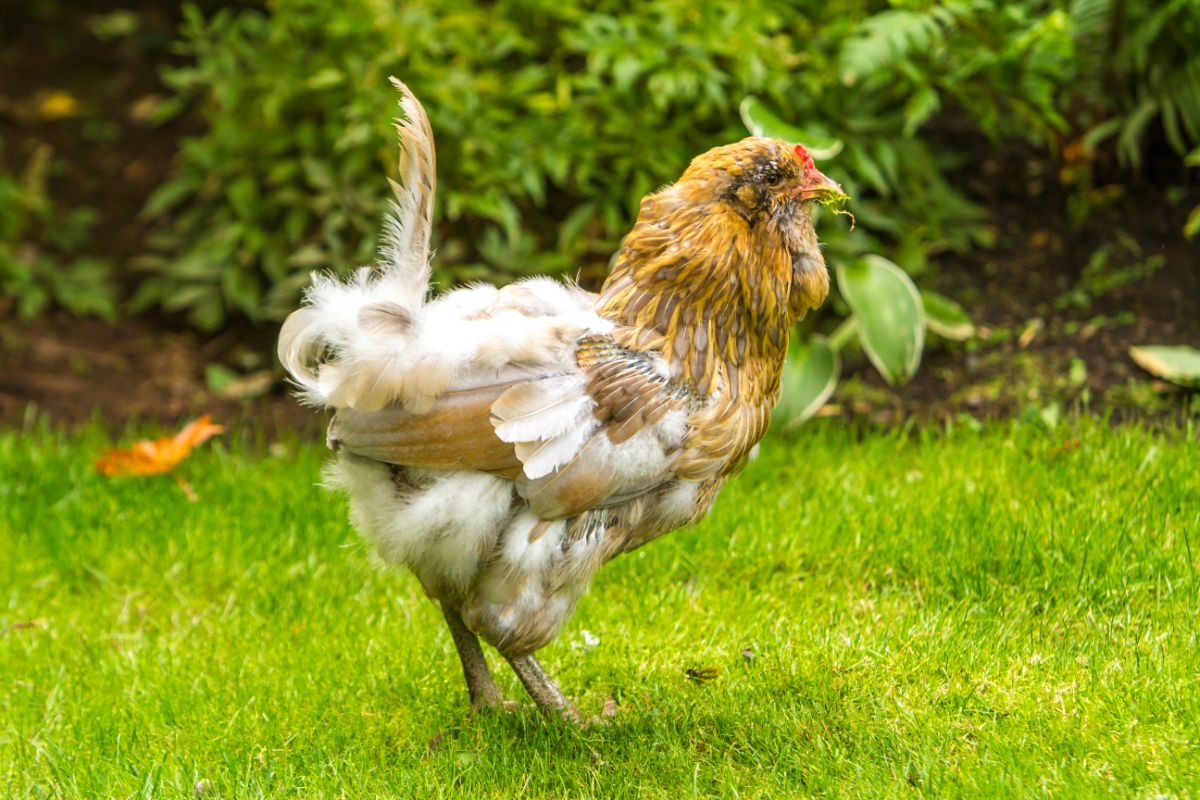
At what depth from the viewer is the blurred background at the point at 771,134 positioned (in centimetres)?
553

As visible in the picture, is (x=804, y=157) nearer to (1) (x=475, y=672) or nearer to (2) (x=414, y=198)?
(2) (x=414, y=198)

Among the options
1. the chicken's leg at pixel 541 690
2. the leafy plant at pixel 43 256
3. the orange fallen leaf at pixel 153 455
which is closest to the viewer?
the chicken's leg at pixel 541 690

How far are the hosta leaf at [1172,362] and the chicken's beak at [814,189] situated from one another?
226cm

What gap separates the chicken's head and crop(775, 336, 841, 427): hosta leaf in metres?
1.76

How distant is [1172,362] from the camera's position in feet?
17.1

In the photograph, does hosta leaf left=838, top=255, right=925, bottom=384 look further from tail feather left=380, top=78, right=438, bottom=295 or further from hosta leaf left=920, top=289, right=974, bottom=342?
tail feather left=380, top=78, right=438, bottom=295

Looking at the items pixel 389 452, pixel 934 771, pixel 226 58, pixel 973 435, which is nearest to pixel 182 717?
pixel 389 452

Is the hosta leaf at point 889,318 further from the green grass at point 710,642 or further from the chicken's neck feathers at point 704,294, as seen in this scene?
the chicken's neck feathers at point 704,294

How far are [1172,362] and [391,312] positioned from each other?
3.31 m

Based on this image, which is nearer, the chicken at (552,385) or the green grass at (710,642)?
the chicken at (552,385)

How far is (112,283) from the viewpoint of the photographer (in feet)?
24.5

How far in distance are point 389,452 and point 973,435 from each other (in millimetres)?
2629

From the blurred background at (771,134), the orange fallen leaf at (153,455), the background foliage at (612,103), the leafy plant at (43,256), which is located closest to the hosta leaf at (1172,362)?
the blurred background at (771,134)

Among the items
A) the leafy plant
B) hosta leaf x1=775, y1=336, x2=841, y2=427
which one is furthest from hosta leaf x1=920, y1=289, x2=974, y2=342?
the leafy plant
